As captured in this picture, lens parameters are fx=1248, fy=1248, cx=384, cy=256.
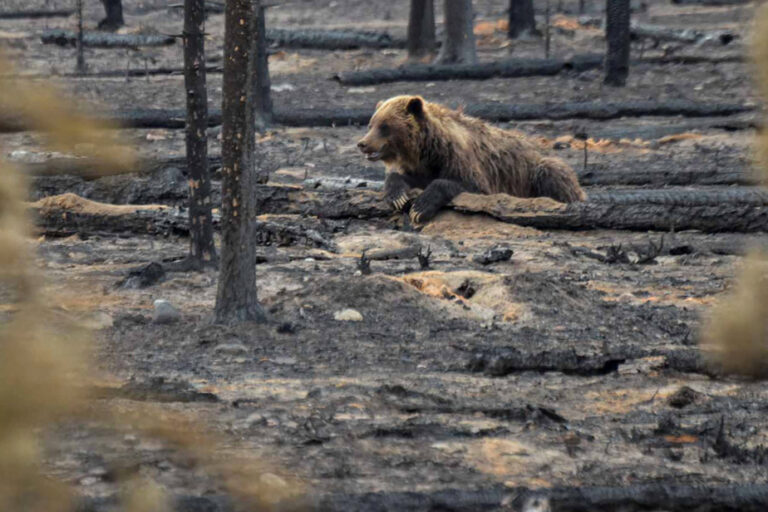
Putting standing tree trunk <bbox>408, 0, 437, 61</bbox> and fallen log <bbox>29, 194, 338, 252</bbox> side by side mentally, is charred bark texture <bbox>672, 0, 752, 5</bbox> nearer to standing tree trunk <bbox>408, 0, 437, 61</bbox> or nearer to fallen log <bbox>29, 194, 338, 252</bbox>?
standing tree trunk <bbox>408, 0, 437, 61</bbox>

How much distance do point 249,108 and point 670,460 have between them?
347 cm

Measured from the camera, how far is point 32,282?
6.17 feet

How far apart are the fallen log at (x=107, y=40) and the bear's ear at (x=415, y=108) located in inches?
592

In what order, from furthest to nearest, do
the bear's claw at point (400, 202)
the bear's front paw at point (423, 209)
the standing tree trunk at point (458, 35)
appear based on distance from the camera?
the standing tree trunk at point (458, 35) → the bear's claw at point (400, 202) → the bear's front paw at point (423, 209)

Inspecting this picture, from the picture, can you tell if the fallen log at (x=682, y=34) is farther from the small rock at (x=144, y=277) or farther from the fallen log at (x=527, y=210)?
the small rock at (x=144, y=277)

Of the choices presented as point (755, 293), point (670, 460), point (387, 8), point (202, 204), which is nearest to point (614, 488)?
point (670, 460)

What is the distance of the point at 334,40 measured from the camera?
1032 inches

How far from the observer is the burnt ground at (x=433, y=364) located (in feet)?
16.4

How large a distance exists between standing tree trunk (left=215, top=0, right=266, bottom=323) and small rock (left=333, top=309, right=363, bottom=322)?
47 centimetres

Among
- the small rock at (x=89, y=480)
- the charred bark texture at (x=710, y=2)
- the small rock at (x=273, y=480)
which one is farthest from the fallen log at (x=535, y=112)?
the small rock at (x=273, y=480)

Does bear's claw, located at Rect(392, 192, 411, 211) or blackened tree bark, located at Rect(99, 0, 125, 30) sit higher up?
blackened tree bark, located at Rect(99, 0, 125, 30)

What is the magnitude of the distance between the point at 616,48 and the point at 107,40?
1125cm

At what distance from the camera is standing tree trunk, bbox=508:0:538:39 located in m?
26.6

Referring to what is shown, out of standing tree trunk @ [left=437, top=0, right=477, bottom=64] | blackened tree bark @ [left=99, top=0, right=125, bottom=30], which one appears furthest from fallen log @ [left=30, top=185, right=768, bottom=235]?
blackened tree bark @ [left=99, top=0, right=125, bottom=30]
